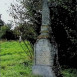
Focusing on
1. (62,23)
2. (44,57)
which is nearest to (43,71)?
(44,57)

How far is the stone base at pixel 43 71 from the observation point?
34.1 ft

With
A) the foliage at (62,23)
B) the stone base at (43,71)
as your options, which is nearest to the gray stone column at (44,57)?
the stone base at (43,71)

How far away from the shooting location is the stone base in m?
10.4

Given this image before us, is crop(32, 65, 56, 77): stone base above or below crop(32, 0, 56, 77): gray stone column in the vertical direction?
below

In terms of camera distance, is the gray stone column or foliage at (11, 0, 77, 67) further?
foliage at (11, 0, 77, 67)

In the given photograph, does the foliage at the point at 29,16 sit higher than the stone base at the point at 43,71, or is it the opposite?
the foliage at the point at 29,16

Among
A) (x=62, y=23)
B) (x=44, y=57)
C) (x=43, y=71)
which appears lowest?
(x=43, y=71)

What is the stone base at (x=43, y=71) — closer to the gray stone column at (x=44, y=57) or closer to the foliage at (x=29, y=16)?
the gray stone column at (x=44, y=57)

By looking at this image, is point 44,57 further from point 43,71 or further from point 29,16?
point 29,16

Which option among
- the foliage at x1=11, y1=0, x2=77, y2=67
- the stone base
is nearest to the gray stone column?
the stone base

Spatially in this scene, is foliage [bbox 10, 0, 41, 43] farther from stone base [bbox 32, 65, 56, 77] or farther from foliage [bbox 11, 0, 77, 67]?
stone base [bbox 32, 65, 56, 77]

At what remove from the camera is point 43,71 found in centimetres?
1049

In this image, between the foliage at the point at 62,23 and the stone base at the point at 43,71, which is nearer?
the stone base at the point at 43,71

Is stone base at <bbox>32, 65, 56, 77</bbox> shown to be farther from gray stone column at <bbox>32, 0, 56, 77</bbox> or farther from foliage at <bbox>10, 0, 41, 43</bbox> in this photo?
foliage at <bbox>10, 0, 41, 43</bbox>
